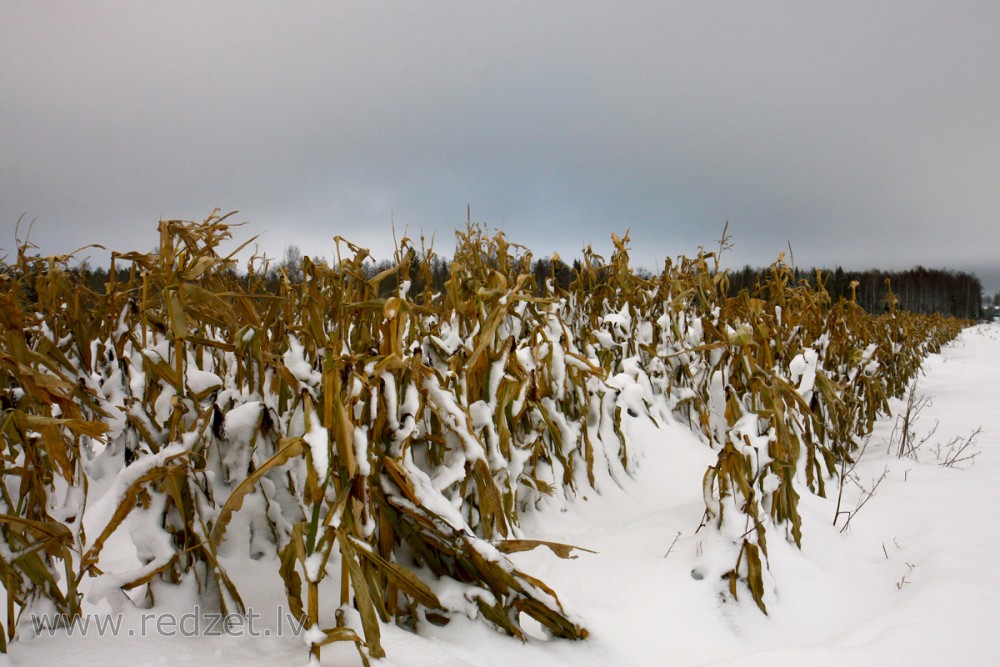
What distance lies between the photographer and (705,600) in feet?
5.34

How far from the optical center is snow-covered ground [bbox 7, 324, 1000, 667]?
121cm

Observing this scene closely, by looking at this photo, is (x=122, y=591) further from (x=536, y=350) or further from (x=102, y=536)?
(x=536, y=350)

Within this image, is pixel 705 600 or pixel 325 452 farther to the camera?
pixel 705 600

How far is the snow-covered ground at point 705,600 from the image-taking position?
1.21 m

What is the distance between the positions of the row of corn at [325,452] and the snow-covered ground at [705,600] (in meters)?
0.07

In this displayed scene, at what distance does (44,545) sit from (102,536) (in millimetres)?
96

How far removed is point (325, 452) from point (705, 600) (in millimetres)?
1192

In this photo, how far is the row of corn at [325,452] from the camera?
1.18 m

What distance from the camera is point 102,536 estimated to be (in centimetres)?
117

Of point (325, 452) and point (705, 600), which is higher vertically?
point (325, 452)

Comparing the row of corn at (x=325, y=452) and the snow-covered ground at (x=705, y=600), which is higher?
the row of corn at (x=325, y=452)

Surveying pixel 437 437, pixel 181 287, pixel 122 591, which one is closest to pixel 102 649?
pixel 122 591

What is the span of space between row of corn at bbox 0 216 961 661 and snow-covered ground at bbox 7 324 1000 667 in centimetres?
7

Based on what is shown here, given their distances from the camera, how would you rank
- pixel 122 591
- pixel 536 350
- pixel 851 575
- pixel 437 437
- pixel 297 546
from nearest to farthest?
1. pixel 297 546
2. pixel 122 591
3. pixel 437 437
4. pixel 851 575
5. pixel 536 350
